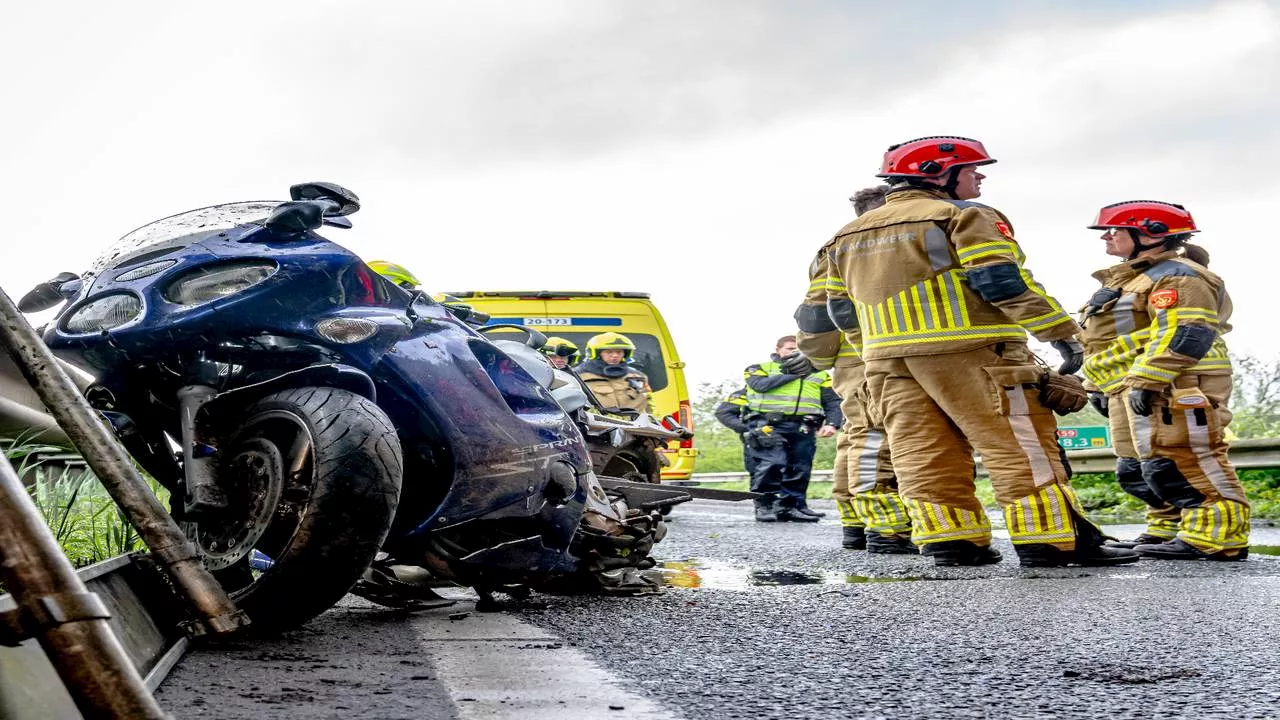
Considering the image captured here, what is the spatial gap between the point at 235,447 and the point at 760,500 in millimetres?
9474

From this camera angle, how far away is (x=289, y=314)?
12.4 ft

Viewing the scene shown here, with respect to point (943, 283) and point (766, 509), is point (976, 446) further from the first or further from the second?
point (766, 509)

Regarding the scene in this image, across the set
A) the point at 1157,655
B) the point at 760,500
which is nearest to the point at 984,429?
the point at 1157,655

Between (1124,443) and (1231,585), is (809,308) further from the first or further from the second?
(1231,585)

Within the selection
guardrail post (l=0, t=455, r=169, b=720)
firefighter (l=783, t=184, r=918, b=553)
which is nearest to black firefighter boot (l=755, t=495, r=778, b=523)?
firefighter (l=783, t=184, r=918, b=553)

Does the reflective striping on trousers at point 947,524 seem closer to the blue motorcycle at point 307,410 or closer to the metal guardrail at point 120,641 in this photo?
the blue motorcycle at point 307,410

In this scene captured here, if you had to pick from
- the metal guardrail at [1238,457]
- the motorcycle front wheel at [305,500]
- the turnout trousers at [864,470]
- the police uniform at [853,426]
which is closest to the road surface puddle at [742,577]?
the police uniform at [853,426]

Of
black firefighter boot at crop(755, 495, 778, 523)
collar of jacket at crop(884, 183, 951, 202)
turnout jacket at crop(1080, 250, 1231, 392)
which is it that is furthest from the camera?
black firefighter boot at crop(755, 495, 778, 523)

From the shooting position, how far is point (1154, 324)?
738 cm

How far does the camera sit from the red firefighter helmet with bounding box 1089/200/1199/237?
25.1 feet

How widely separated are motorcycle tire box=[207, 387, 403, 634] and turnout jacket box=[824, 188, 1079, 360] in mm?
3567

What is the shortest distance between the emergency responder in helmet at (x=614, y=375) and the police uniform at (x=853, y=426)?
12.2ft

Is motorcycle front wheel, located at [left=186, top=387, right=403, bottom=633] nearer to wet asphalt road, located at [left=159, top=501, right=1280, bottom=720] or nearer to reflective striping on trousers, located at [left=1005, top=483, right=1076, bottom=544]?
wet asphalt road, located at [left=159, top=501, right=1280, bottom=720]

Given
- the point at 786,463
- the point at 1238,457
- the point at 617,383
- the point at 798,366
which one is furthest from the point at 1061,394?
the point at 617,383
